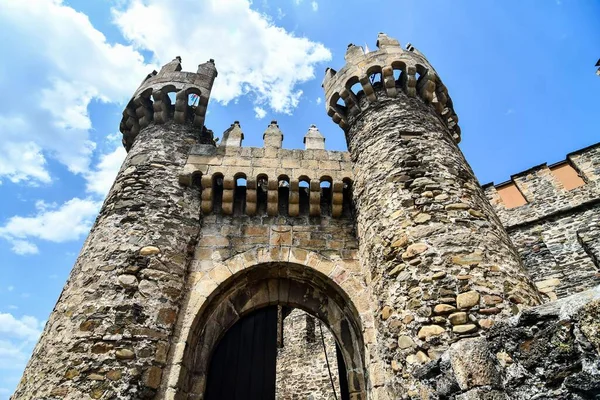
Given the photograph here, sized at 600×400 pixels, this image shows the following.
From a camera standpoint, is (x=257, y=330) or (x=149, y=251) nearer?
(x=149, y=251)

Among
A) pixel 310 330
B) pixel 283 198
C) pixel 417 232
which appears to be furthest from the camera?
pixel 310 330

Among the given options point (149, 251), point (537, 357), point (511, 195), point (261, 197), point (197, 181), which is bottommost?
point (537, 357)

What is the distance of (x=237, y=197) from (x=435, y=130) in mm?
3221

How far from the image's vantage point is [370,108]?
5852 mm

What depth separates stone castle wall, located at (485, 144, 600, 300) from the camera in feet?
27.1

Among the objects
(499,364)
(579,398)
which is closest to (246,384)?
(499,364)

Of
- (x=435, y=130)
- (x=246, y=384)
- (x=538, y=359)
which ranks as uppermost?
(x=435, y=130)

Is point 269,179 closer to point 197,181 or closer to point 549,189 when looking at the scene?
point 197,181

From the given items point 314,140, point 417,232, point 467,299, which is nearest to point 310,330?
point 314,140

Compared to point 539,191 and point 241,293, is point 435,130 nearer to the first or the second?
point 241,293

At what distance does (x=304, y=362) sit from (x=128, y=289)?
27.4 ft

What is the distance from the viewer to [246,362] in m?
4.77

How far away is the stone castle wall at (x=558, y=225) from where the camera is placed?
8250 mm

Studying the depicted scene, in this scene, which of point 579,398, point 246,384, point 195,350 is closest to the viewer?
point 579,398
